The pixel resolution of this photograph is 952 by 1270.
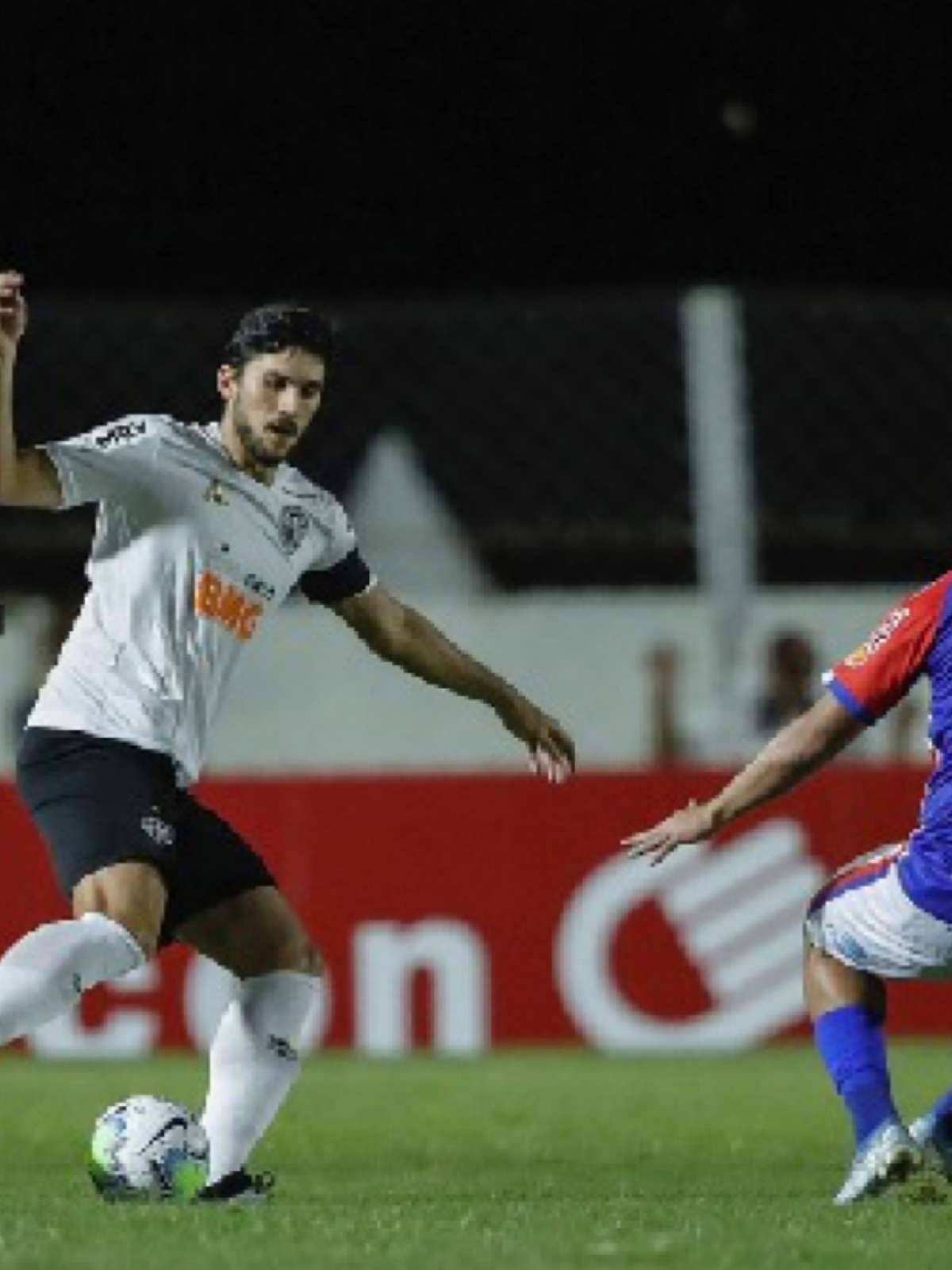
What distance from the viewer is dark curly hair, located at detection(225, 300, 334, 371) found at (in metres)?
9.02

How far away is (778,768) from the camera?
342 inches

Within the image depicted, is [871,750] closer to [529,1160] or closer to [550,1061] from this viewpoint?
[550,1061]

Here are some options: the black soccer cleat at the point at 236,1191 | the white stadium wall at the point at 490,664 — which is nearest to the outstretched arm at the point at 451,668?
the black soccer cleat at the point at 236,1191

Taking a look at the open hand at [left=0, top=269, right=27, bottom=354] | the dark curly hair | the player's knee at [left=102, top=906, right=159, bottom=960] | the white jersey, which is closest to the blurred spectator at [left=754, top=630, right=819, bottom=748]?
the white jersey

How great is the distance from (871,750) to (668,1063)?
Result: 6.91 feet

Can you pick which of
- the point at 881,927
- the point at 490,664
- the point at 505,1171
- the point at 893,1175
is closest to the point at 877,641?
the point at 881,927

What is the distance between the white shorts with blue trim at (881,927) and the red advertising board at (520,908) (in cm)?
620

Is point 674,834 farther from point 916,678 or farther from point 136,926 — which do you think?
point 136,926

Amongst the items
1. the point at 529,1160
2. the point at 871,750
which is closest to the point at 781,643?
the point at 871,750

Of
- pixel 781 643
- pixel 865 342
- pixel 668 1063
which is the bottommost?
pixel 668 1063

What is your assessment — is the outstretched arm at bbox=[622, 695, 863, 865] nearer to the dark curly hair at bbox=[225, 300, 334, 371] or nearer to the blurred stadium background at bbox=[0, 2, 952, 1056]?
the dark curly hair at bbox=[225, 300, 334, 371]

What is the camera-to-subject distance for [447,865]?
1551 centimetres

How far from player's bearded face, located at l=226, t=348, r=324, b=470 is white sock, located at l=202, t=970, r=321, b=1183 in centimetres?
122

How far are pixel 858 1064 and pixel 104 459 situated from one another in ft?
7.09
